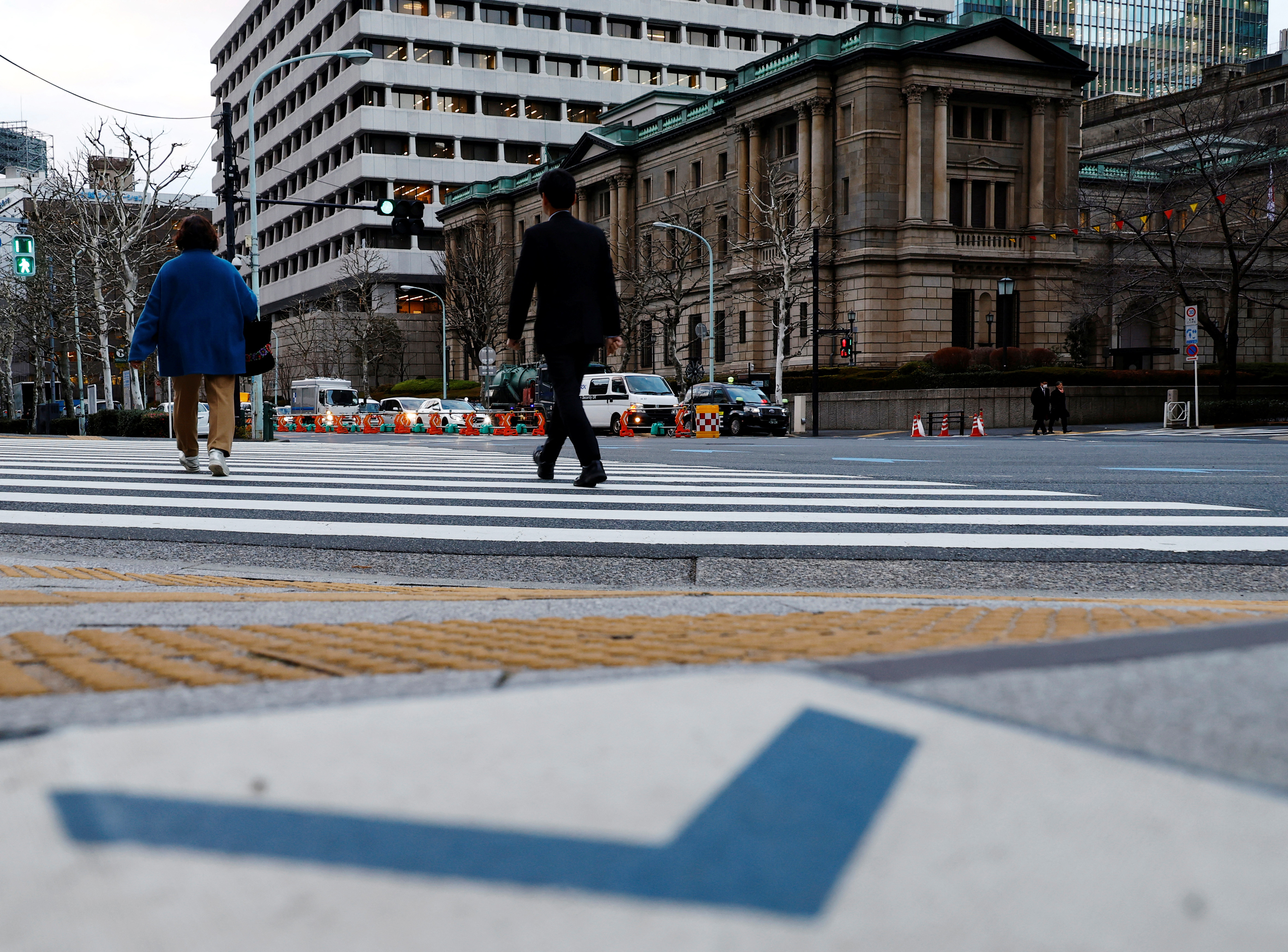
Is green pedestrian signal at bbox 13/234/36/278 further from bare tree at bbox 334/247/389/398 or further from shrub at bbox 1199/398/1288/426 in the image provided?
bare tree at bbox 334/247/389/398

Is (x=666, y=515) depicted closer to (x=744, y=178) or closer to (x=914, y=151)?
(x=914, y=151)

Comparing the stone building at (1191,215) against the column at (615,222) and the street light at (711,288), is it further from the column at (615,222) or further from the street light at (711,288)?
the column at (615,222)

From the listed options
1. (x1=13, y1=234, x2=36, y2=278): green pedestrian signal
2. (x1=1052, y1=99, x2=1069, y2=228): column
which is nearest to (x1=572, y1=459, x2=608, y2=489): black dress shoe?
(x1=13, y1=234, x2=36, y2=278): green pedestrian signal

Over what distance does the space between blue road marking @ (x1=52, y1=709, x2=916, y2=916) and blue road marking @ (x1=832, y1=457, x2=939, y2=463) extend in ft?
38.2

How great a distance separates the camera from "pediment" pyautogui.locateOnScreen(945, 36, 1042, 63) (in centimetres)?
5162

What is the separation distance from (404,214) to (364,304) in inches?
2137

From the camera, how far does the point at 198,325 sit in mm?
8344

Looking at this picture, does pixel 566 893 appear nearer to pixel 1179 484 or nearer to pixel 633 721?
pixel 633 721

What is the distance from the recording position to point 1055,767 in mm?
1374

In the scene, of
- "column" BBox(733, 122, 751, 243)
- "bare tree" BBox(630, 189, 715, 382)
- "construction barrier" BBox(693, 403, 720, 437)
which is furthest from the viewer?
"bare tree" BBox(630, 189, 715, 382)

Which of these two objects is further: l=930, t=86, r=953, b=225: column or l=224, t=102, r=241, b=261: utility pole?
l=930, t=86, r=953, b=225: column

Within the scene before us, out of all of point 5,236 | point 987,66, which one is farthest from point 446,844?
point 5,236

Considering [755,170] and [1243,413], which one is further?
[755,170]

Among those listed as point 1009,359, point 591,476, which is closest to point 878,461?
point 591,476
